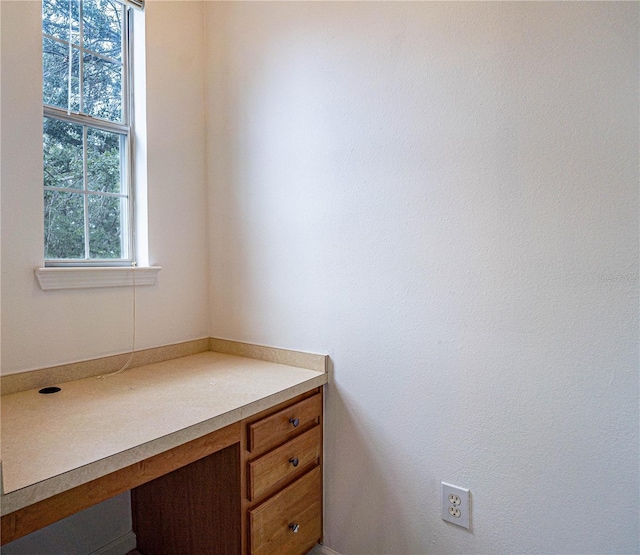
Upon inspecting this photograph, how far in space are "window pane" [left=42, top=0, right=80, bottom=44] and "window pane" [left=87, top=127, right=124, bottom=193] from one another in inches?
13.7

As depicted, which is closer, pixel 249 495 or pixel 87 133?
pixel 249 495

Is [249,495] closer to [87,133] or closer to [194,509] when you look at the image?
[194,509]

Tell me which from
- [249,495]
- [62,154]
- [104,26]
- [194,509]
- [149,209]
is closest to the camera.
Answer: [249,495]

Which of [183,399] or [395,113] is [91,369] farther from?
[395,113]

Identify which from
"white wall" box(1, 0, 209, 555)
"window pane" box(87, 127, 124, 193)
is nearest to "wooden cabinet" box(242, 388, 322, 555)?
"white wall" box(1, 0, 209, 555)

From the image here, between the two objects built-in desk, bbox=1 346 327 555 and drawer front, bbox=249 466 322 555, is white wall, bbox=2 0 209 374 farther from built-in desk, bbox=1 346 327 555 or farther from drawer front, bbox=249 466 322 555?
drawer front, bbox=249 466 322 555

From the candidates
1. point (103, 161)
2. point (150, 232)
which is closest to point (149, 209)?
point (150, 232)

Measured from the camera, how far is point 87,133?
1685mm

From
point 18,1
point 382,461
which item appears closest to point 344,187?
point 382,461

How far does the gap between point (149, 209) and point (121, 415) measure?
0.94 meters

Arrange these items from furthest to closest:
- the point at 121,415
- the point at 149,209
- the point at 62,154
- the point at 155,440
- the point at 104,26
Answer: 1. the point at 149,209
2. the point at 104,26
3. the point at 62,154
4. the point at 121,415
5. the point at 155,440

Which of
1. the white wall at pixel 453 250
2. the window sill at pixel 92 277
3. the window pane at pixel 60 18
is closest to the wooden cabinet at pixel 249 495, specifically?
the white wall at pixel 453 250

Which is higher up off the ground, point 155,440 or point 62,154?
point 62,154

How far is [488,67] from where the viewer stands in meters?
1.33
